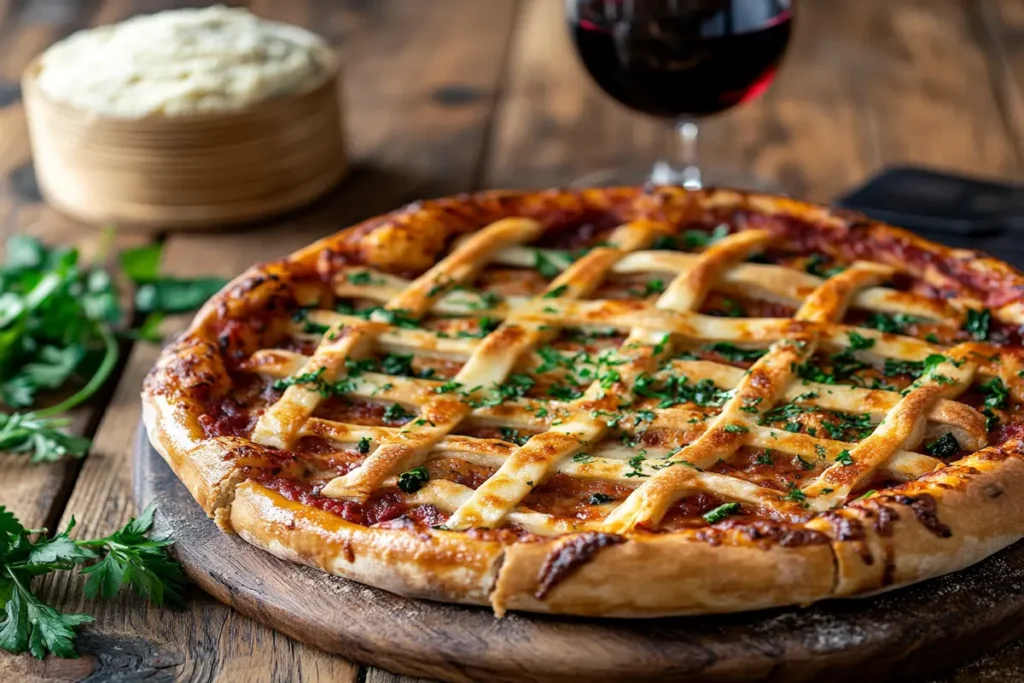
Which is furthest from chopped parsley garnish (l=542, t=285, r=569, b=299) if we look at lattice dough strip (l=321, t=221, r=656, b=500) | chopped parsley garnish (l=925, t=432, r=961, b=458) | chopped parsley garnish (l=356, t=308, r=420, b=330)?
chopped parsley garnish (l=925, t=432, r=961, b=458)

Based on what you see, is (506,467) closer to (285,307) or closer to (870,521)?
(870,521)

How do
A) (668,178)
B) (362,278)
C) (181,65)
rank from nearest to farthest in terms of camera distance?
(362,278) < (181,65) < (668,178)

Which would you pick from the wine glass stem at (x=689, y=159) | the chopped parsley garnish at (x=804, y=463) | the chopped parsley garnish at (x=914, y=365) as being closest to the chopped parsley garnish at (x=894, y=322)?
the chopped parsley garnish at (x=914, y=365)

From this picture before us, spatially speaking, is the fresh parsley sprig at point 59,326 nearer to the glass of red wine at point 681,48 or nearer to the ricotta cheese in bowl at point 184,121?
the ricotta cheese in bowl at point 184,121

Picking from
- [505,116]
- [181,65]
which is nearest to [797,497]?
[181,65]

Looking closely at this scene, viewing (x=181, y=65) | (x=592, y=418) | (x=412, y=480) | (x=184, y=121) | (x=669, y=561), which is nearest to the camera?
(x=669, y=561)

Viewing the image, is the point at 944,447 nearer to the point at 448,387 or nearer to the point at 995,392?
the point at 995,392
